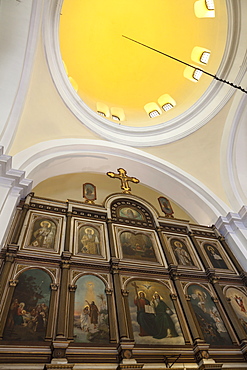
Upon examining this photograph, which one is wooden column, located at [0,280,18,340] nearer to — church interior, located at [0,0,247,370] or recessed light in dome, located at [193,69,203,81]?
church interior, located at [0,0,247,370]

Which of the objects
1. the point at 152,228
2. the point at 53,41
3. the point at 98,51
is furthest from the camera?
the point at 98,51

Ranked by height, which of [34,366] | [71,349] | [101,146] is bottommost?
[34,366]

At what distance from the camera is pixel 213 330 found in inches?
A: 217

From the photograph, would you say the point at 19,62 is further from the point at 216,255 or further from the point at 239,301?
the point at 239,301

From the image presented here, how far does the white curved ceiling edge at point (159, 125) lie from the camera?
9430 mm

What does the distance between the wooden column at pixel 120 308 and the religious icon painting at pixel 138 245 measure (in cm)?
64

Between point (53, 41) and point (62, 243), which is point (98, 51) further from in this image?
point (62, 243)

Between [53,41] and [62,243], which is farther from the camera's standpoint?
[53,41]

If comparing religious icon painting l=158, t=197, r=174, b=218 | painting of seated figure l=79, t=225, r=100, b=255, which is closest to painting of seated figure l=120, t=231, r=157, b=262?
painting of seated figure l=79, t=225, r=100, b=255

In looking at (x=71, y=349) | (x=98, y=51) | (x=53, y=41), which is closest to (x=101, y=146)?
(x=53, y=41)

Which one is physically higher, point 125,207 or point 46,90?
point 46,90

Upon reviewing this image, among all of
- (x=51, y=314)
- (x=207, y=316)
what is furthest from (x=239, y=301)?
(x=51, y=314)

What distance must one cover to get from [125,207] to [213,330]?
4265mm

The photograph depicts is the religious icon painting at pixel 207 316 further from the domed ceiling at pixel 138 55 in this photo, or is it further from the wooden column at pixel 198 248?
the domed ceiling at pixel 138 55
